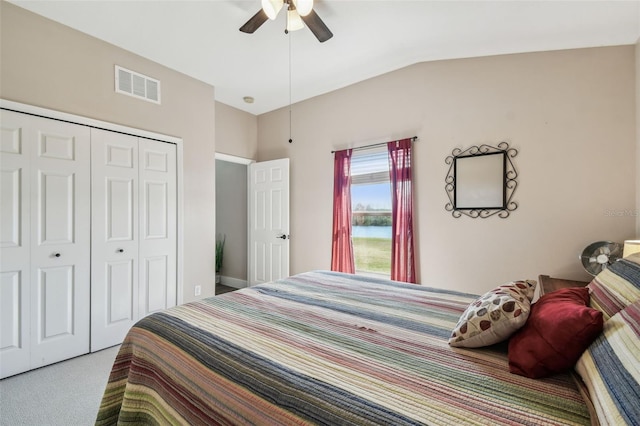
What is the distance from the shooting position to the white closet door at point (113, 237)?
2.58 metres

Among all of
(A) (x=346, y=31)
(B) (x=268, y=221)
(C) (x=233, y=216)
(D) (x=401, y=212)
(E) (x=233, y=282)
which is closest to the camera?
(A) (x=346, y=31)

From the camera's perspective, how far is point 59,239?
7.79 ft

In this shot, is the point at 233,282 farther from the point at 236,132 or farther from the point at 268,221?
the point at 236,132

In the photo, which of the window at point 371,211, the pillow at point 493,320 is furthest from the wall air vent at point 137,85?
the pillow at point 493,320

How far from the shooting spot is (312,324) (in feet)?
4.45

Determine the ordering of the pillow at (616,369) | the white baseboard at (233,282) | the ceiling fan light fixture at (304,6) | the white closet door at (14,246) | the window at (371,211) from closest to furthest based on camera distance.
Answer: the pillow at (616,369), the ceiling fan light fixture at (304,6), the white closet door at (14,246), the window at (371,211), the white baseboard at (233,282)

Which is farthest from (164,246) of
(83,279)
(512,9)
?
(512,9)

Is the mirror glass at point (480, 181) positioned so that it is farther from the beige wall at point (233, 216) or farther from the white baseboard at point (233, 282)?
the white baseboard at point (233, 282)

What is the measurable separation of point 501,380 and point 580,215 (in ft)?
7.59

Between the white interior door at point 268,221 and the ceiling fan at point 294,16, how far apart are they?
1976 mm

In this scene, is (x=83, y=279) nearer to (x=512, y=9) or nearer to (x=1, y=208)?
(x=1, y=208)

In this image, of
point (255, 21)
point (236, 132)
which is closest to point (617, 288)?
point (255, 21)

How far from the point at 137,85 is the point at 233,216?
8.32 feet

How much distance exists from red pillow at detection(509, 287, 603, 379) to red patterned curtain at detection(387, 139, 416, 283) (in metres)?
2.10
